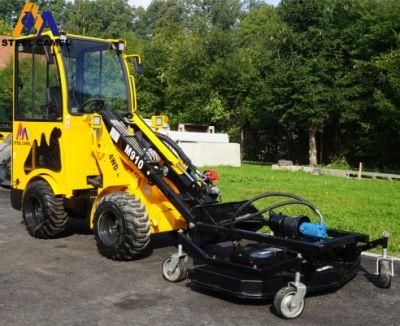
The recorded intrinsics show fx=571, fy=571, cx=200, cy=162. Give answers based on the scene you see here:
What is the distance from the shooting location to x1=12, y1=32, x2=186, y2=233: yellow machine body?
7.25 meters

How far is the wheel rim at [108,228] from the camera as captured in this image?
7016mm

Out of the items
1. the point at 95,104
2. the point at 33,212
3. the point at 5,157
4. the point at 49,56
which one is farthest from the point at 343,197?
the point at 5,157

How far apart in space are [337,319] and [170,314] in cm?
148

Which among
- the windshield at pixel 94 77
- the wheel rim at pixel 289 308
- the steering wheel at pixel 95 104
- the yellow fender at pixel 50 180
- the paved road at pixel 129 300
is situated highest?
the windshield at pixel 94 77

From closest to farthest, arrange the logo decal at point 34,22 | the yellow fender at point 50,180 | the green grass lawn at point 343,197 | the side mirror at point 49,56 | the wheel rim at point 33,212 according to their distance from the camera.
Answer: the side mirror at point 49,56, the yellow fender at point 50,180, the logo decal at point 34,22, the wheel rim at point 33,212, the green grass lawn at point 343,197

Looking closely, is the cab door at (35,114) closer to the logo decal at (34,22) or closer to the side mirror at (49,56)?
the side mirror at (49,56)

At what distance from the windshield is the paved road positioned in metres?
2.24

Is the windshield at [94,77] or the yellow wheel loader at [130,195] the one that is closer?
the yellow wheel loader at [130,195]

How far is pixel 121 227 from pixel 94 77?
2.62 m

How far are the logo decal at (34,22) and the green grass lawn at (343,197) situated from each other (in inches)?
207

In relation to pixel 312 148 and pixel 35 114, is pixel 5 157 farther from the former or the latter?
pixel 312 148

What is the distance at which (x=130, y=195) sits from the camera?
6.98 m

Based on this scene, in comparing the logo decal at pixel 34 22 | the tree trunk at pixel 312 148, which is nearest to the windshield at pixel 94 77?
the logo decal at pixel 34 22

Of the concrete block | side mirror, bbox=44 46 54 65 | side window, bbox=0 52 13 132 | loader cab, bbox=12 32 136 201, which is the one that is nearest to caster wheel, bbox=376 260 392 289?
loader cab, bbox=12 32 136 201
